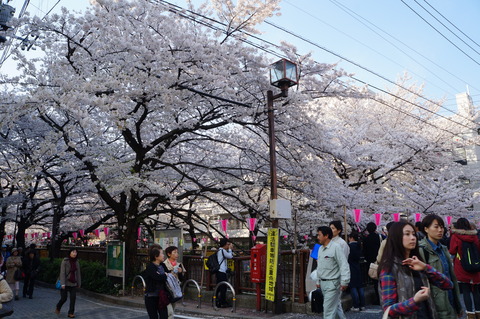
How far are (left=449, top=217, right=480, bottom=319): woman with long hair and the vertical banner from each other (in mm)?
3705

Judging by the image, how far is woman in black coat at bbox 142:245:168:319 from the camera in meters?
5.60

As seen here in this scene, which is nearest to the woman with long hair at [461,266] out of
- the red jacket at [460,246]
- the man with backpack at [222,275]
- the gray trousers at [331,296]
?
the red jacket at [460,246]

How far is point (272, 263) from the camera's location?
8.52m

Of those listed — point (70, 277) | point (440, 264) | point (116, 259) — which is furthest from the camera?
point (116, 259)

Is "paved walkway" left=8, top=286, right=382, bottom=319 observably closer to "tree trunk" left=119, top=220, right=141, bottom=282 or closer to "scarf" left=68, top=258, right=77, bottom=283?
"tree trunk" left=119, top=220, right=141, bottom=282

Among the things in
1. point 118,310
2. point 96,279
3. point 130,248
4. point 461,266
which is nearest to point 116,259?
→ point 130,248

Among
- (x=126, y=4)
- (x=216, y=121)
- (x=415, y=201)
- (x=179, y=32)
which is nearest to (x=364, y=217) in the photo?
(x=415, y=201)

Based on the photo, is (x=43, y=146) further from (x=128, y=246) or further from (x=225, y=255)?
(x=225, y=255)

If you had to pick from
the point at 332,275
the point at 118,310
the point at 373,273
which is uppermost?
the point at 373,273

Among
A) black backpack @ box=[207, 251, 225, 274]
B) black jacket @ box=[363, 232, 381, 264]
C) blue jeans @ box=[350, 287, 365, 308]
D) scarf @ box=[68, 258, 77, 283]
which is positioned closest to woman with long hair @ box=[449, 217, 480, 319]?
blue jeans @ box=[350, 287, 365, 308]

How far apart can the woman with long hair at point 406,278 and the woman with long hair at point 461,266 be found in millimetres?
3501

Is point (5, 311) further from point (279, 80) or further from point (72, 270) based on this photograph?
point (279, 80)

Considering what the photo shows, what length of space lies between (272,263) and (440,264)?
5.32 meters

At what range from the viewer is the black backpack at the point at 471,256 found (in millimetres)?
5668
